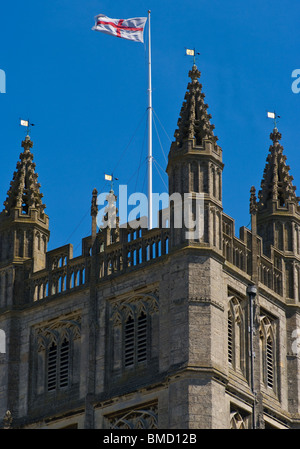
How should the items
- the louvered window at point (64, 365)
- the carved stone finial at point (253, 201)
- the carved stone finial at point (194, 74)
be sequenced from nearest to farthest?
1. the louvered window at point (64, 365)
2. the carved stone finial at point (253, 201)
3. the carved stone finial at point (194, 74)

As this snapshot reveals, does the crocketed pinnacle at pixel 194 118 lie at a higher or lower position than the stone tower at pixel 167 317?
higher

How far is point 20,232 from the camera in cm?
10819

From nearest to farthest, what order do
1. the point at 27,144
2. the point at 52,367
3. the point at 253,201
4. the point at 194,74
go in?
the point at 52,367 < the point at 253,201 < the point at 194,74 < the point at 27,144

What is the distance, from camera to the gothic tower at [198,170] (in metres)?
101

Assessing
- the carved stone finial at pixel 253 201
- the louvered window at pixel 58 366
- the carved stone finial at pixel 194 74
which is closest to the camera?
the louvered window at pixel 58 366

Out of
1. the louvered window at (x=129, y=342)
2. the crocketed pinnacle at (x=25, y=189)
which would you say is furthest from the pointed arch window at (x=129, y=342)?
the crocketed pinnacle at (x=25, y=189)

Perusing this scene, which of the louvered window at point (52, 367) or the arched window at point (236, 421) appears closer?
the arched window at point (236, 421)

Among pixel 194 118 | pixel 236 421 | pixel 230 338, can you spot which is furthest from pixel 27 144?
pixel 236 421

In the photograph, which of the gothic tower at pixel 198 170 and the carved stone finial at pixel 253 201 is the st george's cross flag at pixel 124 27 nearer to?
the gothic tower at pixel 198 170

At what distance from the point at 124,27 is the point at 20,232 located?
9963mm

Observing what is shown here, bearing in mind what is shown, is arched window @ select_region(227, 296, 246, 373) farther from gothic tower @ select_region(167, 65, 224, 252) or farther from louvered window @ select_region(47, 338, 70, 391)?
louvered window @ select_region(47, 338, 70, 391)

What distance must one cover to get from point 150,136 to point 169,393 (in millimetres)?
15661

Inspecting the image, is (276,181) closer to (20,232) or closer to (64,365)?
(20,232)
